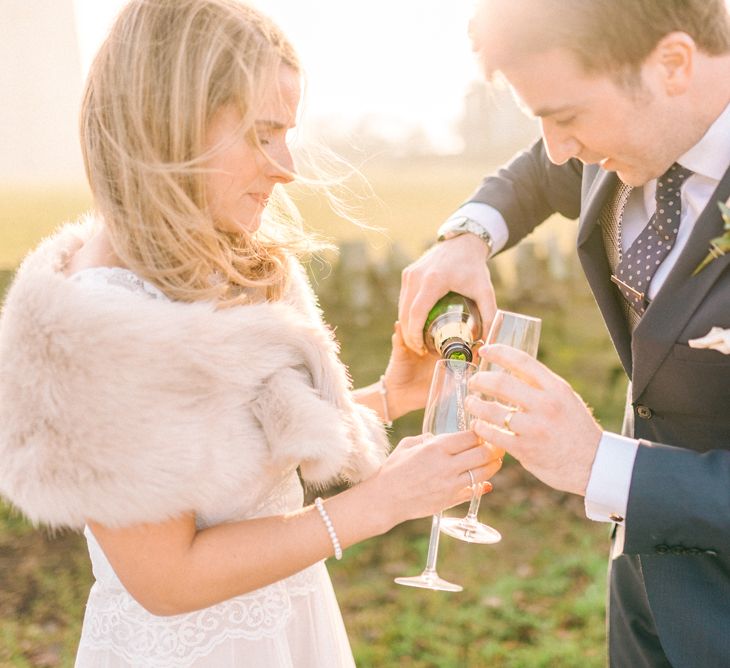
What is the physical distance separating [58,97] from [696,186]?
219 inches

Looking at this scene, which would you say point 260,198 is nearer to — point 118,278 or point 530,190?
point 118,278

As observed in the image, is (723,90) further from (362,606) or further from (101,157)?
(362,606)

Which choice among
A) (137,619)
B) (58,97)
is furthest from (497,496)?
(58,97)

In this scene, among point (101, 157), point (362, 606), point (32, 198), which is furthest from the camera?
point (32, 198)

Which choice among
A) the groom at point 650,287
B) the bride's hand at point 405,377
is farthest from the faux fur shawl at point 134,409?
the bride's hand at point 405,377

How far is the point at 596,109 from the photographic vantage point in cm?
195

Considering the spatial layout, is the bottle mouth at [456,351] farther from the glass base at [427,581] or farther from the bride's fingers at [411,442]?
the glass base at [427,581]

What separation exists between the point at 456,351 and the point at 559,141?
2.39 feet

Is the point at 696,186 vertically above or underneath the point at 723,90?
underneath

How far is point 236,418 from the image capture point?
1.74 meters

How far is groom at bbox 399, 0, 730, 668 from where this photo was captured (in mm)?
1799

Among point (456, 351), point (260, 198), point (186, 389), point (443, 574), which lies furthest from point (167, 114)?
point (443, 574)

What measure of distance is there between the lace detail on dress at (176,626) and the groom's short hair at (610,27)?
4.96ft

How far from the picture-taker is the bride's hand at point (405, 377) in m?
2.62
